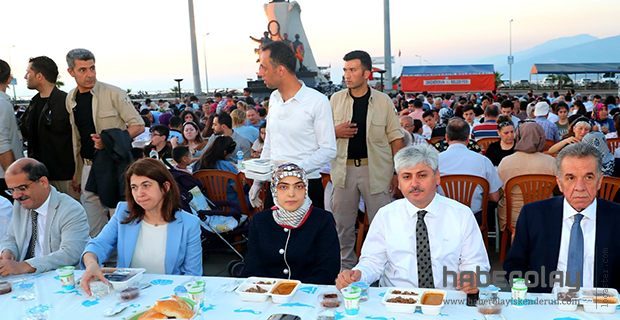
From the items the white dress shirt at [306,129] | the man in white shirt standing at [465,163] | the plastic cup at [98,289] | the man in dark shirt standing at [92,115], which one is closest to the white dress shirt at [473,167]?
the man in white shirt standing at [465,163]

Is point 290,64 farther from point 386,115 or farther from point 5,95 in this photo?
point 5,95

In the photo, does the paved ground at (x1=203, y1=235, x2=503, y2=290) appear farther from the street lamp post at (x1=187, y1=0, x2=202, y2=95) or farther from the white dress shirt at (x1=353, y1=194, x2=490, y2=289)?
the street lamp post at (x1=187, y1=0, x2=202, y2=95)

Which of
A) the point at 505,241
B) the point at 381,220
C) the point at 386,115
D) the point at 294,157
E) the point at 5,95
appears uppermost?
the point at 5,95

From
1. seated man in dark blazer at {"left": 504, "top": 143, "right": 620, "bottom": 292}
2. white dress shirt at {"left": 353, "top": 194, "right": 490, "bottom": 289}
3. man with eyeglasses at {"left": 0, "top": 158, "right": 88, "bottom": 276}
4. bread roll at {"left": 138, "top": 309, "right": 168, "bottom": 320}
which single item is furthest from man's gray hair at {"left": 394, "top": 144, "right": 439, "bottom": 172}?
man with eyeglasses at {"left": 0, "top": 158, "right": 88, "bottom": 276}

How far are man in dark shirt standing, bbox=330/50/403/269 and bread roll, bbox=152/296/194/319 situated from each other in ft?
7.64

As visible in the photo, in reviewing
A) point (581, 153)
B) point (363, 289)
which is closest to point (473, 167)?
point (581, 153)

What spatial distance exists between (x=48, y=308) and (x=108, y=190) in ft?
6.52

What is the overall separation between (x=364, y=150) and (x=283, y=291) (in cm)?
210

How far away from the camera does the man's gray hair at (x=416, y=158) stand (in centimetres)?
260

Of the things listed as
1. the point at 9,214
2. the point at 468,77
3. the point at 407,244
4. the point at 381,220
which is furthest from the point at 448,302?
the point at 468,77

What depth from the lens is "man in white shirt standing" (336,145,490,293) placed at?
2.58 m

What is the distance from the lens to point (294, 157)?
3473 mm

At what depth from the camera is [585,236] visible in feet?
8.04

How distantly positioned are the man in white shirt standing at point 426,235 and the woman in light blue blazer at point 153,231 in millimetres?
1024
